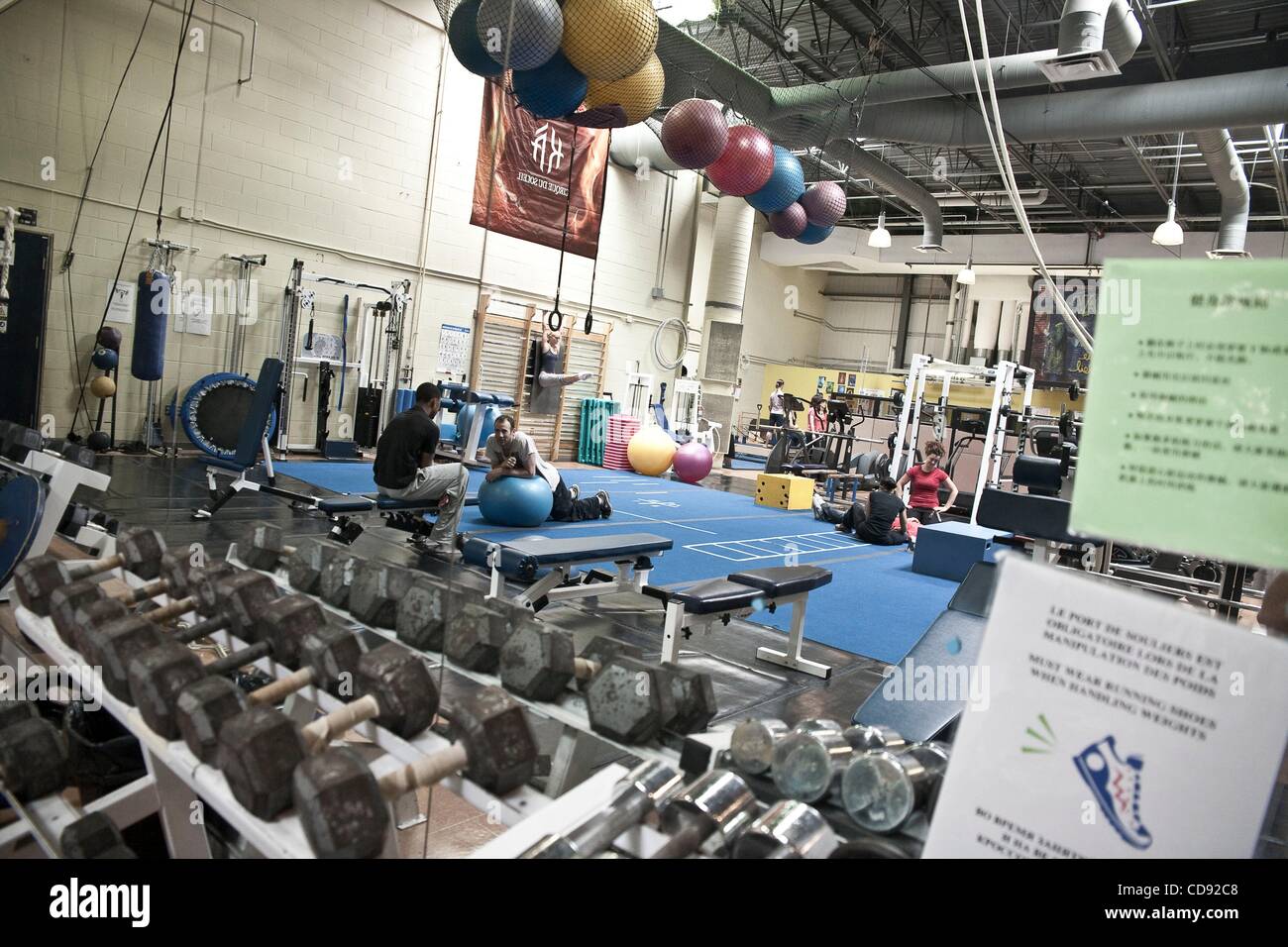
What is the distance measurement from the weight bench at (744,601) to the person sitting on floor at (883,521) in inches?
143

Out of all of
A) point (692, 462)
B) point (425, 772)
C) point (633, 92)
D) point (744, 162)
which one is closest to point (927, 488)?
point (692, 462)

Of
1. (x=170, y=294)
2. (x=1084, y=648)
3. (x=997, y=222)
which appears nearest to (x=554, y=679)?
(x=1084, y=648)

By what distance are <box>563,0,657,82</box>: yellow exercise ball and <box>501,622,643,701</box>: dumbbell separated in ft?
10.6

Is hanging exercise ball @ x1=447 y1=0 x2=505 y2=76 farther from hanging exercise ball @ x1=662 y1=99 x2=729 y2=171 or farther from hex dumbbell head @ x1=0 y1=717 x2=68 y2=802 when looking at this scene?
hex dumbbell head @ x1=0 y1=717 x2=68 y2=802

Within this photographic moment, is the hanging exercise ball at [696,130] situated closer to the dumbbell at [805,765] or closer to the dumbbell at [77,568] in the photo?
the dumbbell at [77,568]

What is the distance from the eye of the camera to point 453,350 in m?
9.65

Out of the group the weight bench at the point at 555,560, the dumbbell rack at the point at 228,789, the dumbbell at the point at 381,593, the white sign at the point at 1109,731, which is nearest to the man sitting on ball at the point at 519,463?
the weight bench at the point at 555,560

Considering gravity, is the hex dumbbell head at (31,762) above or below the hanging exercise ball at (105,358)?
below

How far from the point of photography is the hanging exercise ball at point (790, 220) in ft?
23.9

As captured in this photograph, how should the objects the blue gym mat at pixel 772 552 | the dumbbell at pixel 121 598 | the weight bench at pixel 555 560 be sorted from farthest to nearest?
1. the blue gym mat at pixel 772 552
2. the weight bench at pixel 555 560
3. the dumbbell at pixel 121 598

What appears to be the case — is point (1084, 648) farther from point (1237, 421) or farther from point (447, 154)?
point (447, 154)

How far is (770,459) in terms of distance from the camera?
10336mm

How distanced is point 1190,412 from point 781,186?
20.6 feet

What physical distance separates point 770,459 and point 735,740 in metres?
8.87
